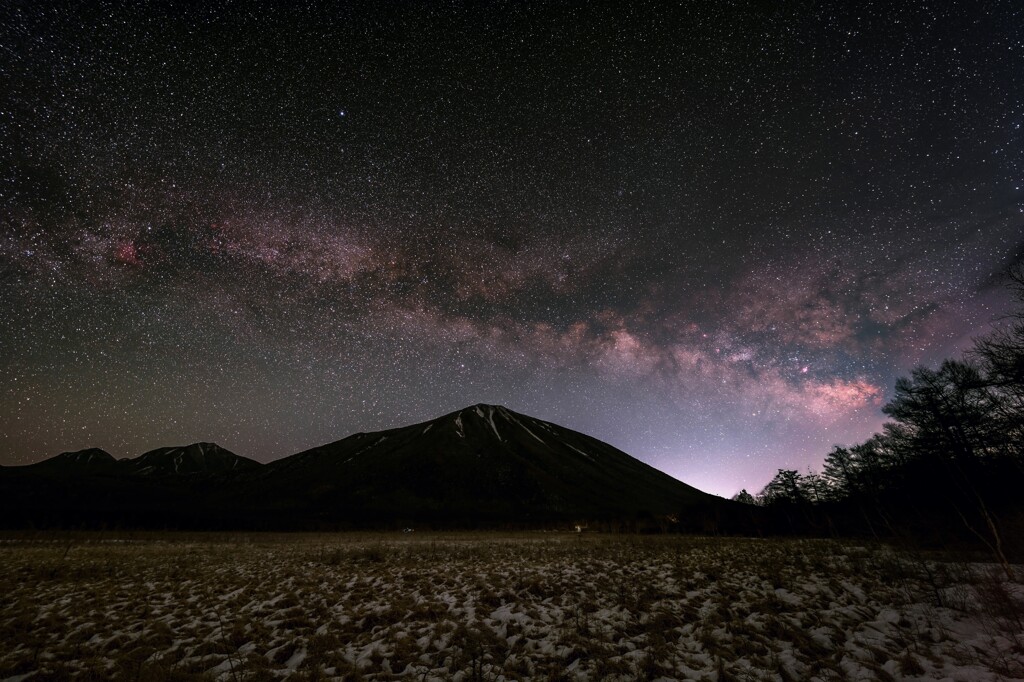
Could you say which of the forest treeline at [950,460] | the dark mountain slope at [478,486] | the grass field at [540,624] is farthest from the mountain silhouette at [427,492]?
the grass field at [540,624]

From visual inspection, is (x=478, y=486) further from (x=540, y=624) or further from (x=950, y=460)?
(x=540, y=624)

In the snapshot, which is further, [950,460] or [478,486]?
[478,486]

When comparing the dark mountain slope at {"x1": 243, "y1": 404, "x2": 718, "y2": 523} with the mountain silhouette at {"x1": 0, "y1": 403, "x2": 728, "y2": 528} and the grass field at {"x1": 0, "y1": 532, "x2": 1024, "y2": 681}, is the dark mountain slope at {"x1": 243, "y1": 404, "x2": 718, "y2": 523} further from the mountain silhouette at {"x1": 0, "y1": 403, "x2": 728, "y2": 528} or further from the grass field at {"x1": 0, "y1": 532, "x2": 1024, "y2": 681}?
the grass field at {"x1": 0, "y1": 532, "x2": 1024, "y2": 681}

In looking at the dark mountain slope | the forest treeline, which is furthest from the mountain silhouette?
the forest treeline

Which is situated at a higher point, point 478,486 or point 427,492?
point 478,486

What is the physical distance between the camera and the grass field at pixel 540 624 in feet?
20.5

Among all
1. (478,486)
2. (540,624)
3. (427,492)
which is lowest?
(540,624)

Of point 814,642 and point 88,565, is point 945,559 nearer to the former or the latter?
point 814,642

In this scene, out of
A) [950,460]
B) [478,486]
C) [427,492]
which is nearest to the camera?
[950,460]

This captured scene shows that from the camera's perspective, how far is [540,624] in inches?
317

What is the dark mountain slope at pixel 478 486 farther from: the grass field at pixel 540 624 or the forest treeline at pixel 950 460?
the grass field at pixel 540 624

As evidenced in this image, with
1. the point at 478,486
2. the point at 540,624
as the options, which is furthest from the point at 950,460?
the point at 478,486

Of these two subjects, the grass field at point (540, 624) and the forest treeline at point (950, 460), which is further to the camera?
the forest treeline at point (950, 460)

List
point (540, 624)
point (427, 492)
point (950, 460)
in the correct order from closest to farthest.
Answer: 1. point (540, 624)
2. point (950, 460)
3. point (427, 492)
